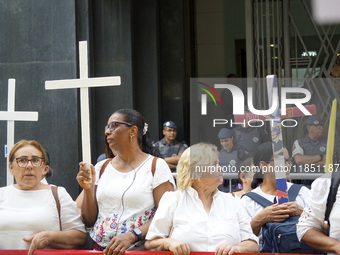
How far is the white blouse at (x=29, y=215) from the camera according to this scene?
4648 mm

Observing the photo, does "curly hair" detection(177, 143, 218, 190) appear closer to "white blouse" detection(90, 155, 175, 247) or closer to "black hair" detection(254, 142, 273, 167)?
"white blouse" detection(90, 155, 175, 247)

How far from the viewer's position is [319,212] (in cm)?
429

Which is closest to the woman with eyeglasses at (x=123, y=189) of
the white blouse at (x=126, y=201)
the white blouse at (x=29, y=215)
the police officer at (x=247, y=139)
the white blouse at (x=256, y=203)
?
the white blouse at (x=126, y=201)

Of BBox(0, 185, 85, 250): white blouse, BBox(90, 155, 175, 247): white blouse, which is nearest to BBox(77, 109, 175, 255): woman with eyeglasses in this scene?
BBox(90, 155, 175, 247): white blouse

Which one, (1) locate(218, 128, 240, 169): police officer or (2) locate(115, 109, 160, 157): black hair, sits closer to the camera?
(2) locate(115, 109, 160, 157): black hair

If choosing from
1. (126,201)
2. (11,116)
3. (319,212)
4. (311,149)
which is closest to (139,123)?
(126,201)

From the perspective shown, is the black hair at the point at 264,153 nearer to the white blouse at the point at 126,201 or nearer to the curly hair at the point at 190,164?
the curly hair at the point at 190,164

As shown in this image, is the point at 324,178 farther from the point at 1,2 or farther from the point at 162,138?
the point at 1,2

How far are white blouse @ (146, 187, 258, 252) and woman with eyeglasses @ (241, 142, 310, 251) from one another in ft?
0.89

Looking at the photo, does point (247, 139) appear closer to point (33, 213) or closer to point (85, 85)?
point (85, 85)

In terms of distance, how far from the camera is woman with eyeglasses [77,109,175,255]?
15.2 ft

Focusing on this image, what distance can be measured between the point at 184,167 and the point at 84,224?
101 centimetres

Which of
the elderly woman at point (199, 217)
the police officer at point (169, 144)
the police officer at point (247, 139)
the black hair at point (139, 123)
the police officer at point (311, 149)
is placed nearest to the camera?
the elderly woman at point (199, 217)

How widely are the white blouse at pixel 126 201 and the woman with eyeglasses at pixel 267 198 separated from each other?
0.72 meters
